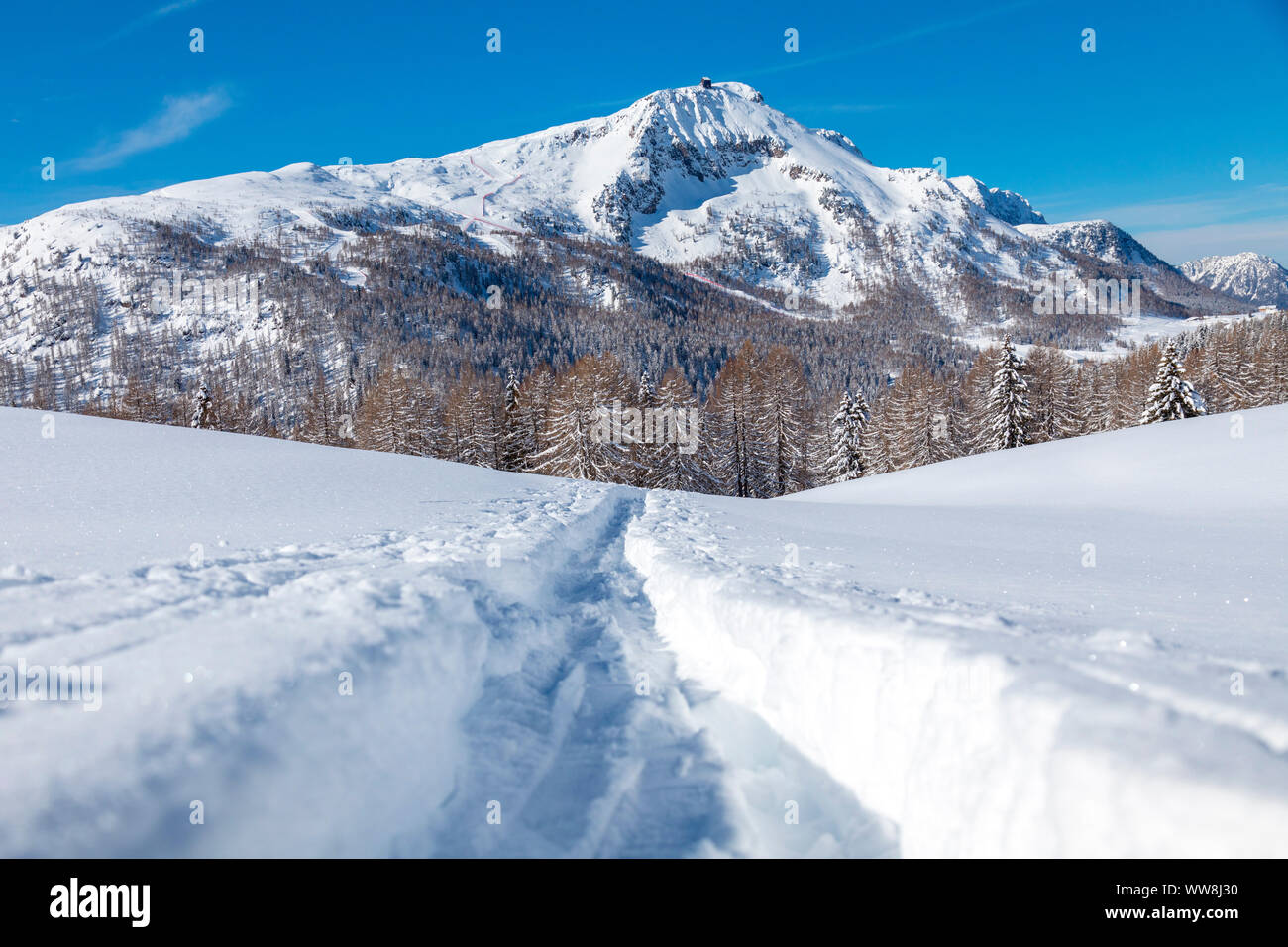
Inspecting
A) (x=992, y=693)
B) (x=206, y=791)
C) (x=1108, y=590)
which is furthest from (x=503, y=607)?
(x=1108, y=590)

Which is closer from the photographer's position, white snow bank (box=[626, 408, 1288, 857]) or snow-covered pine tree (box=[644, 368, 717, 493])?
white snow bank (box=[626, 408, 1288, 857])

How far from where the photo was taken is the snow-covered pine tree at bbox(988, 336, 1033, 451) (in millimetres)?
35000

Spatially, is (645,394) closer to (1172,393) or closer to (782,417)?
(782,417)

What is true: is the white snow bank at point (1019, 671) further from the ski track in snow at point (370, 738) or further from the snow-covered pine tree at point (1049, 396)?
the snow-covered pine tree at point (1049, 396)

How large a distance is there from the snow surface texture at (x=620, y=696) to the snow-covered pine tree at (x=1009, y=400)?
28.9 m

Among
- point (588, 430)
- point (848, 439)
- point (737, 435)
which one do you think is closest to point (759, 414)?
point (737, 435)

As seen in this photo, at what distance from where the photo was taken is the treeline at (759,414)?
3522cm

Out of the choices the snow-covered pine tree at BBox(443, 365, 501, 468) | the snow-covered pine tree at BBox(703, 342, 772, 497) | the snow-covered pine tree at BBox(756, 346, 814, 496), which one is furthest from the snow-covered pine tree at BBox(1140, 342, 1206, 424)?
the snow-covered pine tree at BBox(443, 365, 501, 468)

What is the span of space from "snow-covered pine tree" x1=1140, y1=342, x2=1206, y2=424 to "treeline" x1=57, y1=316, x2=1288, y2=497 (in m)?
0.08

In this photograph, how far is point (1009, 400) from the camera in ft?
116

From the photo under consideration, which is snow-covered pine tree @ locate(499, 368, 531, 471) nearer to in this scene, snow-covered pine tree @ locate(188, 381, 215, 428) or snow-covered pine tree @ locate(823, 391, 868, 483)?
snow-covered pine tree @ locate(188, 381, 215, 428)

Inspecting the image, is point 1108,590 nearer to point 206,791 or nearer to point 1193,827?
point 1193,827

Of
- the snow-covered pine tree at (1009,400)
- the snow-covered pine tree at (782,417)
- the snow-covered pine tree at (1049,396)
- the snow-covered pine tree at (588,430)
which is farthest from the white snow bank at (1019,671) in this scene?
the snow-covered pine tree at (1049,396)
